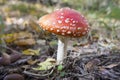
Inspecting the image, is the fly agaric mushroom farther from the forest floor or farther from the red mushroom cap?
the forest floor

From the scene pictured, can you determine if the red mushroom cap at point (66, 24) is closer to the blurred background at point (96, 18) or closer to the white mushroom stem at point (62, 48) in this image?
the white mushroom stem at point (62, 48)

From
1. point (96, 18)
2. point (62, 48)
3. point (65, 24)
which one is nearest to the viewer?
point (65, 24)

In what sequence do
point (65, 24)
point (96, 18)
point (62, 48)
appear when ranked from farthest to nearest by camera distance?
point (96, 18), point (62, 48), point (65, 24)

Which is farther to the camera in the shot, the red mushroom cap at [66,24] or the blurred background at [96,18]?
the blurred background at [96,18]

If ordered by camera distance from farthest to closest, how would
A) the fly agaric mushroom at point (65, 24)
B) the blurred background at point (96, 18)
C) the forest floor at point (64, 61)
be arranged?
the blurred background at point (96, 18), the forest floor at point (64, 61), the fly agaric mushroom at point (65, 24)

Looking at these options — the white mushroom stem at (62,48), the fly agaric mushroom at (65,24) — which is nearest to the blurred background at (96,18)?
the white mushroom stem at (62,48)

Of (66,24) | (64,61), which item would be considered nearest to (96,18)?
(64,61)

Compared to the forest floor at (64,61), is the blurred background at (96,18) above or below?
above

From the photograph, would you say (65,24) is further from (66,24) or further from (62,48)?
(62,48)
